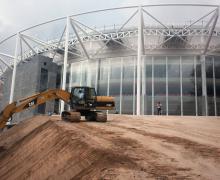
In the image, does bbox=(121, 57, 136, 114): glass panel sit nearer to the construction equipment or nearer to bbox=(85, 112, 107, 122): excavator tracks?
the construction equipment

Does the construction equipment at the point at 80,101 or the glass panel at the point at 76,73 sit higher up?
the glass panel at the point at 76,73

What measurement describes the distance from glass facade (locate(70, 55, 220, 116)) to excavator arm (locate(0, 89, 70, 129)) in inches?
682

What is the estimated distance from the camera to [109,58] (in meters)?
35.1

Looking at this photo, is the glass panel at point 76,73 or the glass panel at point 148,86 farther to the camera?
the glass panel at point 76,73

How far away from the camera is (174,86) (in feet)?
105

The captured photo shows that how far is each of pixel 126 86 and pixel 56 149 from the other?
24.0 metres

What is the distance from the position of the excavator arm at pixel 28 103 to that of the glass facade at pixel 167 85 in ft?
56.9

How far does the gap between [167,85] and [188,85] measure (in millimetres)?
2202

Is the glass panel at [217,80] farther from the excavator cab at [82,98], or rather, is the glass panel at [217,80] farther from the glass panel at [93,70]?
the excavator cab at [82,98]

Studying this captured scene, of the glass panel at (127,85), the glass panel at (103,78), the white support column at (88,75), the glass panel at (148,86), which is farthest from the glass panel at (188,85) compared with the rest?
the white support column at (88,75)

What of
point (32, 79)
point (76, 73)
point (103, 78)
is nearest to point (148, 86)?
point (103, 78)

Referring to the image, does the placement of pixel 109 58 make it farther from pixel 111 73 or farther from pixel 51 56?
pixel 51 56

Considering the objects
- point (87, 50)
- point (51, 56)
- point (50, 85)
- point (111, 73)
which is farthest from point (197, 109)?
point (51, 56)

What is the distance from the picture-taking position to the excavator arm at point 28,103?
40.2 ft
